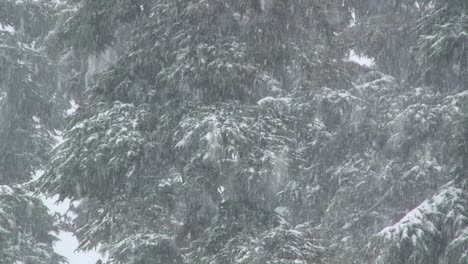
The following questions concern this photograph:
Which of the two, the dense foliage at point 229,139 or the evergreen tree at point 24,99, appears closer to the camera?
the dense foliage at point 229,139

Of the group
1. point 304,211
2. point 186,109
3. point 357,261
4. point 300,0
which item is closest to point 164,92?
point 186,109

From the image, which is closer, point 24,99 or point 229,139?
point 229,139

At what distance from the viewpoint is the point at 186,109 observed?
36.4 feet

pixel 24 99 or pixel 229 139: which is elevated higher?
pixel 24 99

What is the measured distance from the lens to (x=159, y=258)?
35.2 feet

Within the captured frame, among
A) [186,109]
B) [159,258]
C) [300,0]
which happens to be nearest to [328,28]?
[300,0]

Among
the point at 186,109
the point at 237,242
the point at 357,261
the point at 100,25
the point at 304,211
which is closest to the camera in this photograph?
the point at 237,242

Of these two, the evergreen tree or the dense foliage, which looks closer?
the dense foliage

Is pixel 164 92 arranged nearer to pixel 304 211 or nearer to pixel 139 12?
pixel 139 12

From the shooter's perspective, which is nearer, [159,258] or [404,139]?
[159,258]

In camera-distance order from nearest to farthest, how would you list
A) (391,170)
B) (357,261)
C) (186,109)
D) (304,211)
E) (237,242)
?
(237,242) < (186,109) < (357,261) < (391,170) < (304,211)

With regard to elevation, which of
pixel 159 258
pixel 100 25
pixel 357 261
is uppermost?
pixel 100 25

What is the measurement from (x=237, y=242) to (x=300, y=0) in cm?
376

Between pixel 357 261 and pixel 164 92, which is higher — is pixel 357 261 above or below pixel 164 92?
below
